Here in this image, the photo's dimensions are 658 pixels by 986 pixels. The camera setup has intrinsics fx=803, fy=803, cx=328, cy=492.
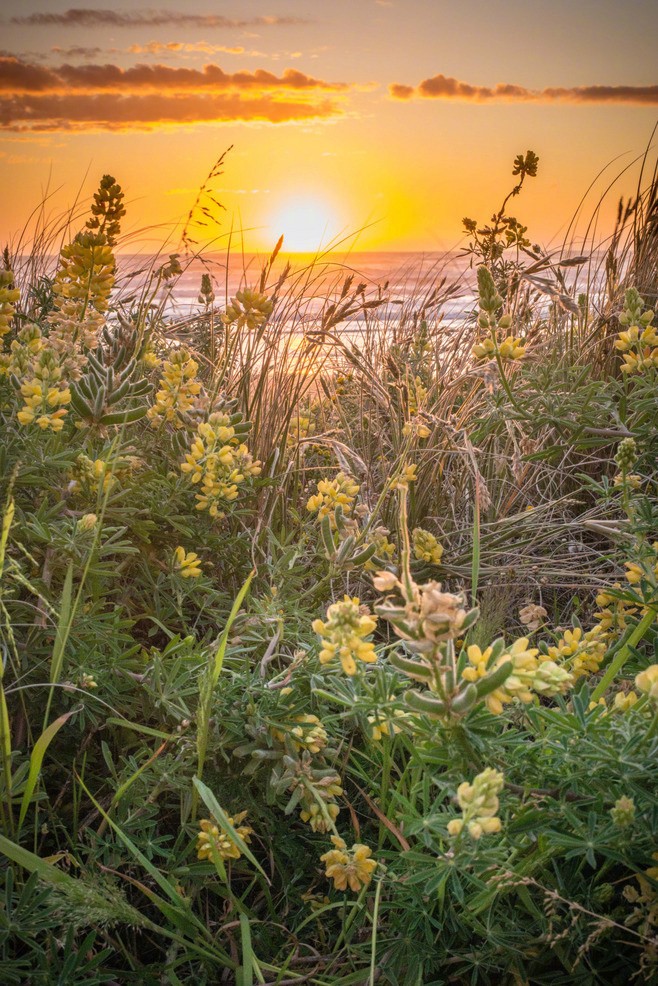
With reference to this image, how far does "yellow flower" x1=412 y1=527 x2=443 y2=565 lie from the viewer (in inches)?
71.3

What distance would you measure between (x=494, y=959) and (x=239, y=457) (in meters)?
0.98

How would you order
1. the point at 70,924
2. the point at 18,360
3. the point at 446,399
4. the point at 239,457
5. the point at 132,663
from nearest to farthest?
the point at 70,924 → the point at 132,663 → the point at 18,360 → the point at 239,457 → the point at 446,399

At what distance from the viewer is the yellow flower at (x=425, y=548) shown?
5.94 feet

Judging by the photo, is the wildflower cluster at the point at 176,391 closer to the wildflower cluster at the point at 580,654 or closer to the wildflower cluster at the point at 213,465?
the wildflower cluster at the point at 213,465

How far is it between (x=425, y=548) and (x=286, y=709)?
2.36 feet

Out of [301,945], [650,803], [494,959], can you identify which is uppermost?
[650,803]

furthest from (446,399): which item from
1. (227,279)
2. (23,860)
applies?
(23,860)

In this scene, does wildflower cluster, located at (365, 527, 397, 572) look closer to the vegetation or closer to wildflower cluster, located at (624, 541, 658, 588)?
the vegetation

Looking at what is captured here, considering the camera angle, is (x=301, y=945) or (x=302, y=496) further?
(x=302, y=496)

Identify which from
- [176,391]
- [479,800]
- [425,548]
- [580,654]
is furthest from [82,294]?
[479,800]

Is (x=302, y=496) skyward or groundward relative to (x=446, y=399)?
groundward

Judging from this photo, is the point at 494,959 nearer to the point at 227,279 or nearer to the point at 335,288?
the point at 227,279

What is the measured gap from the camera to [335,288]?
2.90 m

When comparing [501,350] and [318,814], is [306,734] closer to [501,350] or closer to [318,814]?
[318,814]
